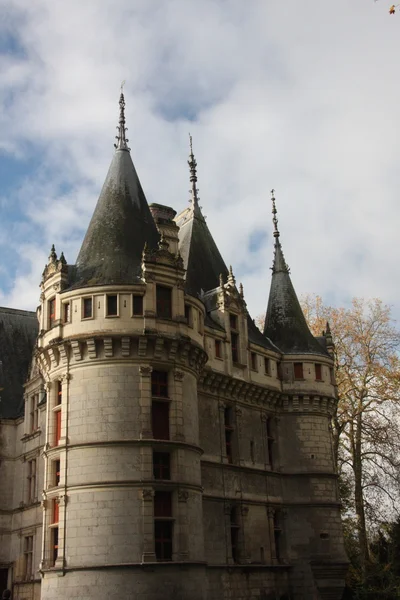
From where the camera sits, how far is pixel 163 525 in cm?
2645

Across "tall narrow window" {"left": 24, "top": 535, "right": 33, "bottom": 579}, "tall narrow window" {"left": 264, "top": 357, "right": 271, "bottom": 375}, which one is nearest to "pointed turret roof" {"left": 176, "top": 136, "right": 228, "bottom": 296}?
"tall narrow window" {"left": 264, "top": 357, "right": 271, "bottom": 375}

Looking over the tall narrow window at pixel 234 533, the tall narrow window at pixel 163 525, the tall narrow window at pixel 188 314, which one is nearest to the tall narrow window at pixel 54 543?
the tall narrow window at pixel 163 525

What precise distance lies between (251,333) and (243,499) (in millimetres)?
8367

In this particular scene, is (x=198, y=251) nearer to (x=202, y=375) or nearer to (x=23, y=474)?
(x=202, y=375)

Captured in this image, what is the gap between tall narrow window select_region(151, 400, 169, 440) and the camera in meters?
27.5

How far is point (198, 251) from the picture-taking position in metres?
38.4

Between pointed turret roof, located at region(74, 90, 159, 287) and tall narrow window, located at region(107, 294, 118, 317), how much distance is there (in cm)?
57

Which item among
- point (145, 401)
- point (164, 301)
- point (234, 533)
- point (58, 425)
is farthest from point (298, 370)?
point (58, 425)

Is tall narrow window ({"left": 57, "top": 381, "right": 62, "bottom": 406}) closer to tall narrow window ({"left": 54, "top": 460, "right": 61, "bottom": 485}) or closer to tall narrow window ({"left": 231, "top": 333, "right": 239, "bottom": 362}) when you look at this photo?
tall narrow window ({"left": 54, "top": 460, "right": 61, "bottom": 485})

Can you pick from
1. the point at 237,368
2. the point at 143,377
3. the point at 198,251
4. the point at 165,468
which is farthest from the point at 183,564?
the point at 198,251

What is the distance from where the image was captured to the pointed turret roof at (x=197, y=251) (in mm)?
37000

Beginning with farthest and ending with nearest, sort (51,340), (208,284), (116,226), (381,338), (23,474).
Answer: (381,338)
(208,284)
(23,474)
(116,226)
(51,340)

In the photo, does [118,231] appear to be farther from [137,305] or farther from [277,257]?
[277,257]

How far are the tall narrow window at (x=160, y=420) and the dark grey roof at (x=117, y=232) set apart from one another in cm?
467
